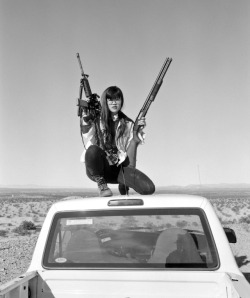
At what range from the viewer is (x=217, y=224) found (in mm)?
3195

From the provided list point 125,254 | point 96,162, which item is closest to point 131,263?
point 125,254

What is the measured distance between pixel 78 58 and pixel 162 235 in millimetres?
2831

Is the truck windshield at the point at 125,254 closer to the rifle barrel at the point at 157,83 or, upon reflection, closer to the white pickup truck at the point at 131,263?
the white pickup truck at the point at 131,263

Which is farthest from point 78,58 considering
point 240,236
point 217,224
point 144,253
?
point 240,236

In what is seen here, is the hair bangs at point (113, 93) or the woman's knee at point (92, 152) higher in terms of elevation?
the hair bangs at point (113, 93)

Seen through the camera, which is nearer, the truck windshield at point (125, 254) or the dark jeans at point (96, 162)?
the truck windshield at point (125, 254)

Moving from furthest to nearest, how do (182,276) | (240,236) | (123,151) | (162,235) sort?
(240,236)
(123,151)
(162,235)
(182,276)

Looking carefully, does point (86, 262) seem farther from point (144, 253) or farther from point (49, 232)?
point (144, 253)

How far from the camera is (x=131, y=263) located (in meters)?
3.16

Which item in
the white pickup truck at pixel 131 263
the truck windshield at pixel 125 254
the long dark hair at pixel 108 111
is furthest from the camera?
the long dark hair at pixel 108 111

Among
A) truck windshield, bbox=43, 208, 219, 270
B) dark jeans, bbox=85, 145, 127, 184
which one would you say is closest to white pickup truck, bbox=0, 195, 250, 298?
truck windshield, bbox=43, 208, 219, 270

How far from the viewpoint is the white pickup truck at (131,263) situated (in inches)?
119

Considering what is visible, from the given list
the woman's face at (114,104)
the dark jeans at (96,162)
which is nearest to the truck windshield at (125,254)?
the dark jeans at (96,162)

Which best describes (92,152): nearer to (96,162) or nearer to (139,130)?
(96,162)
